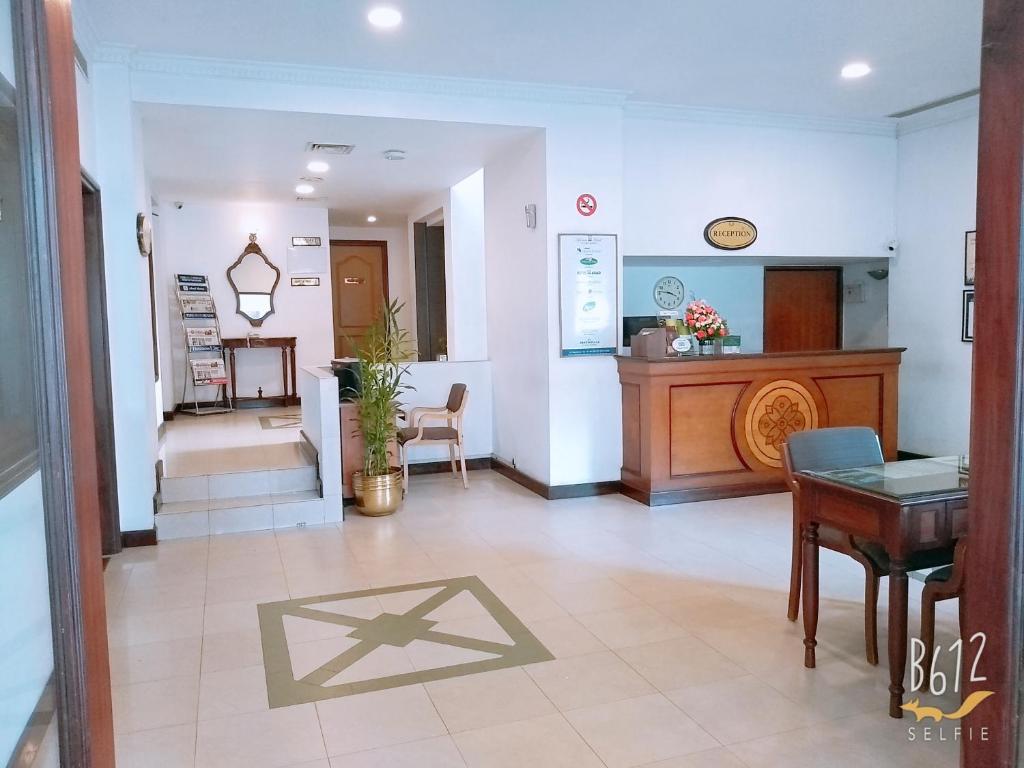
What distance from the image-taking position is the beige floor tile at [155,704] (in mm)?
2656

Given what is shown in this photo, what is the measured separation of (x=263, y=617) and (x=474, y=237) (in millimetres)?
5216

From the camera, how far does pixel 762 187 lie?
6.31 m

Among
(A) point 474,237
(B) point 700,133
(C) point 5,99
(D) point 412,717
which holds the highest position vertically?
(B) point 700,133

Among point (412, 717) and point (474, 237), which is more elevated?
point (474, 237)

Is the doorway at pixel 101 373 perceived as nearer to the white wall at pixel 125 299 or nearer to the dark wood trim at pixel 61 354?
the white wall at pixel 125 299

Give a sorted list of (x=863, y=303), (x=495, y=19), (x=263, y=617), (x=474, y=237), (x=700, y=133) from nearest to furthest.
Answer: (x=263, y=617)
(x=495, y=19)
(x=700, y=133)
(x=863, y=303)
(x=474, y=237)

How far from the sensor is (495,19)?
408cm

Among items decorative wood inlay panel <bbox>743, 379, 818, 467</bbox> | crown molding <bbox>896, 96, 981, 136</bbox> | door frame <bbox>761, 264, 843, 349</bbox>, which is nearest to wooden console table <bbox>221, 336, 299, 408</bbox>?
door frame <bbox>761, 264, 843, 349</bbox>

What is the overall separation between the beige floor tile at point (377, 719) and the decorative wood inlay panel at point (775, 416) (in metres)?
3.67

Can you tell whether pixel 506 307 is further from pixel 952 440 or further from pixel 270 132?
pixel 952 440

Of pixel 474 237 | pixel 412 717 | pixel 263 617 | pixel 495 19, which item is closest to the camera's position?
pixel 412 717

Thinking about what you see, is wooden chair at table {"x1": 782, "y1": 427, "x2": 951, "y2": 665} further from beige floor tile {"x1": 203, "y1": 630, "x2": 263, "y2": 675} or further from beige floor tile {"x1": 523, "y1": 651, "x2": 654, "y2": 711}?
beige floor tile {"x1": 203, "y1": 630, "x2": 263, "y2": 675}

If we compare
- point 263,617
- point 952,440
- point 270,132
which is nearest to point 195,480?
point 263,617

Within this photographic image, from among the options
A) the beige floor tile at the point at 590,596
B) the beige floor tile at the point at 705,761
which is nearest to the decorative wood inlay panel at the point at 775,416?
the beige floor tile at the point at 590,596
